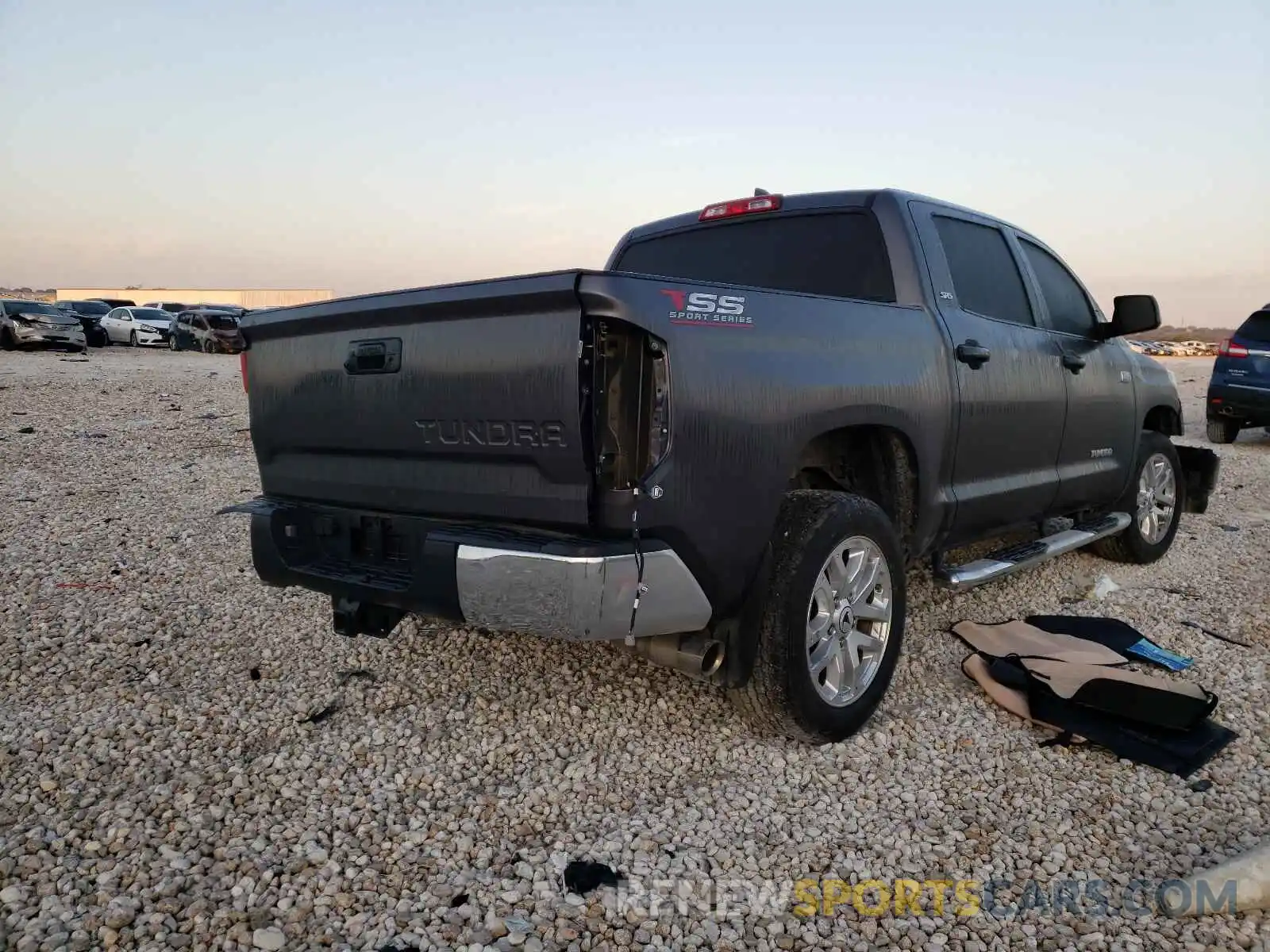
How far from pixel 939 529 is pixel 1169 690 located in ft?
3.28

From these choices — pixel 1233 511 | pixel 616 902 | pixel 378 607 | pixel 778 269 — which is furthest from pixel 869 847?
pixel 1233 511

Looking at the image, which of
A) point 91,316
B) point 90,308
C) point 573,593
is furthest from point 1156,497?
point 90,308

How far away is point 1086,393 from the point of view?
4781 millimetres

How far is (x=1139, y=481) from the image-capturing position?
18.2 feet

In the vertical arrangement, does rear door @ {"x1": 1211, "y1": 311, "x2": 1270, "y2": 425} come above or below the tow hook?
above

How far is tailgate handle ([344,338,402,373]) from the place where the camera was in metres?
2.82

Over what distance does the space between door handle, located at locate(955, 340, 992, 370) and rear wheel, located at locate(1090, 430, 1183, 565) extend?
92.6 inches

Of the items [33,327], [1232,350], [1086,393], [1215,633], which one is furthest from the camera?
[33,327]

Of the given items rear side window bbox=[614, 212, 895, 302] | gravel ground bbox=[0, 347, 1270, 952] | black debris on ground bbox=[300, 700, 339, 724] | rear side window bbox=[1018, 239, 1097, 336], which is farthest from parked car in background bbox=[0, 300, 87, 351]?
rear side window bbox=[1018, 239, 1097, 336]

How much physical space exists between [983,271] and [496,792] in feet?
10.5

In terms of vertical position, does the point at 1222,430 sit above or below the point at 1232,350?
below

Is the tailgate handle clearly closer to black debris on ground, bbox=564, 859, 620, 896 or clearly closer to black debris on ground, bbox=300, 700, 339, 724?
black debris on ground, bbox=300, 700, 339, 724

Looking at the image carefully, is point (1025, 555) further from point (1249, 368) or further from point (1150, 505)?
point (1249, 368)

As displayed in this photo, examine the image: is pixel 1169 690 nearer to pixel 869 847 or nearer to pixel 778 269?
pixel 869 847
